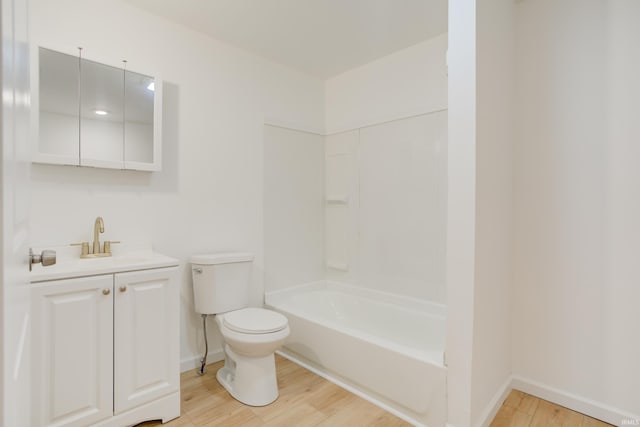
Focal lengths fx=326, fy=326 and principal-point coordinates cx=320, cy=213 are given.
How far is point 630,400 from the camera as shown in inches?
67.7

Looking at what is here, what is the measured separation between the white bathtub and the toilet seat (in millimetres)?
374

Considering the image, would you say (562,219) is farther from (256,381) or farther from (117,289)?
(117,289)

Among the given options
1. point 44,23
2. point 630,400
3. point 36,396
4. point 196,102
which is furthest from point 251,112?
point 630,400

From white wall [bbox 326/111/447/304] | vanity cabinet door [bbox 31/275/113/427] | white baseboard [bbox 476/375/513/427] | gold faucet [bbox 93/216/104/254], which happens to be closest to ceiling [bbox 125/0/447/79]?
white wall [bbox 326/111/447/304]

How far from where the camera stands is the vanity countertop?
4.70 ft

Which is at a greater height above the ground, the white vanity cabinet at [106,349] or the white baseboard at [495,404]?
the white vanity cabinet at [106,349]

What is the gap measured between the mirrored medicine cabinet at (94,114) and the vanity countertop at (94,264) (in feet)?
1.72

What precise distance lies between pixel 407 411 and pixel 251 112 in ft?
7.81

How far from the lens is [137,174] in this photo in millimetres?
2121

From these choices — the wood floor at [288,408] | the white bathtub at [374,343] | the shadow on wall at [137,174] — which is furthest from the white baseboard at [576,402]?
the shadow on wall at [137,174]

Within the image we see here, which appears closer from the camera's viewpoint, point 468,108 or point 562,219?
point 468,108

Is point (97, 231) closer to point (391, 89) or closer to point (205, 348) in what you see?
point (205, 348)

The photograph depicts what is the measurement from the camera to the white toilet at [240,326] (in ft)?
Result: 6.32

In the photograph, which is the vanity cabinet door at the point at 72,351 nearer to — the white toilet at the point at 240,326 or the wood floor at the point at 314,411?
the wood floor at the point at 314,411
